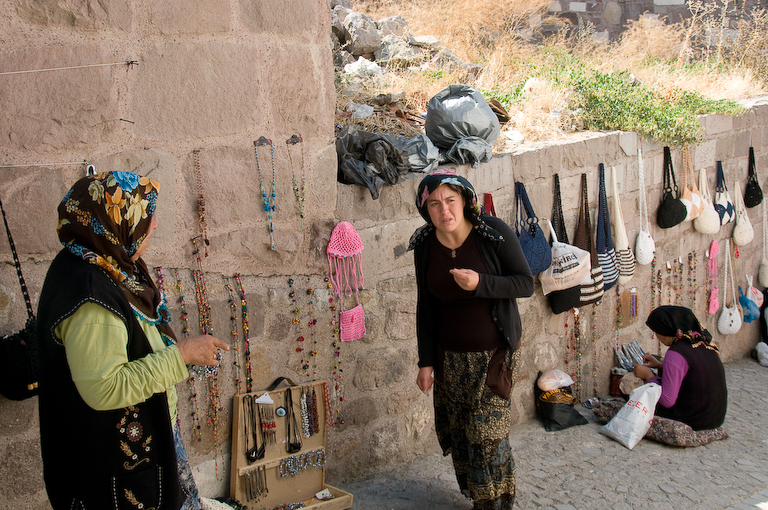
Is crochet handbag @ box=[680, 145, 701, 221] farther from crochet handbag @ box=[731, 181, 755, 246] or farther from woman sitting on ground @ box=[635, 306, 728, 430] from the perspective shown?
woman sitting on ground @ box=[635, 306, 728, 430]

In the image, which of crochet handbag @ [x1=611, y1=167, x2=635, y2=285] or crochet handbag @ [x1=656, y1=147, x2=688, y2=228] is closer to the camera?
crochet handbag @ [x1=611, y1=167, x2=635, y2=285]

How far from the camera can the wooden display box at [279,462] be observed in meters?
3.19

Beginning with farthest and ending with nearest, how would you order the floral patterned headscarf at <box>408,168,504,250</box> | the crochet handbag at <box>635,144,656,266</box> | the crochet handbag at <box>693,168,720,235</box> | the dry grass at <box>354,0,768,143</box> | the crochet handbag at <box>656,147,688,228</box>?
the crochet handbag at <box>693,168,720,235</box>, the dry grass at <box>354,0,768,143</box>, the crochet handbag at <box>656,147,688,228</box>, the crochet handbag at <box>635,144,656,266</box>, the floral patterned headscarf at <box>408,168,504,250</box>

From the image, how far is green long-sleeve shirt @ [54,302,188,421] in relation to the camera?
1803 millimetres

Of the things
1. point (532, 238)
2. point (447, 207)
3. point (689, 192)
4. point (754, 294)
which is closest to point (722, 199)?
point (689, 192)

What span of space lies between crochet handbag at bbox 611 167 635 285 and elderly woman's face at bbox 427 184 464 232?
273 centimetres

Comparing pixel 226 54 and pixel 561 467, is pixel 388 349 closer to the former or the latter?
pixel 561 467

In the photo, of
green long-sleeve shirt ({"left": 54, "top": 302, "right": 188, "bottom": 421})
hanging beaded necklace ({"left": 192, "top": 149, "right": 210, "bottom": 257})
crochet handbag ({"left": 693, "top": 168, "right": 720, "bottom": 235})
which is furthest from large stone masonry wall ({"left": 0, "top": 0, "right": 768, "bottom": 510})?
crochet handbag ({"left": 693, "top": 168, "right": 720, "bottom": 235})

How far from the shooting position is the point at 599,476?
3852 mm

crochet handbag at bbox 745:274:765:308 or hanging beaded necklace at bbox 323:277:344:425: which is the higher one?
hanging beaded necklace at bbox 323:277:344:425

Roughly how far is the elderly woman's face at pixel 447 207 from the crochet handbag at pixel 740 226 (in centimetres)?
489

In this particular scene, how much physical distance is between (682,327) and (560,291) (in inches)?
32.1

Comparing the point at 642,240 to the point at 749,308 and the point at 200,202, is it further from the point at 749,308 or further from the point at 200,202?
the point at 200,202

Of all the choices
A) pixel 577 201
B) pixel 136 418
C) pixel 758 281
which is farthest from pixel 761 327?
pixel 136 418
